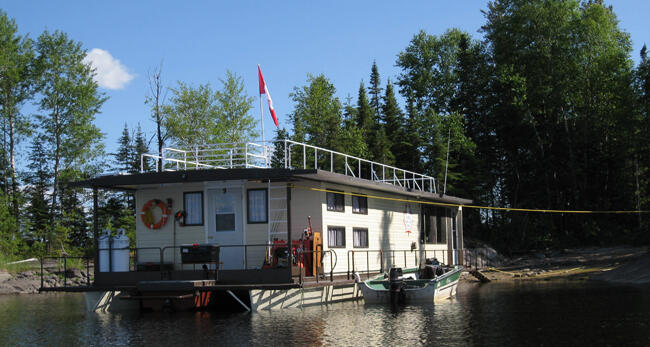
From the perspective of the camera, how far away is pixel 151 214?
20.4 metres

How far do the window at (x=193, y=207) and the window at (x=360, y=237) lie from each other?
497 centimetres

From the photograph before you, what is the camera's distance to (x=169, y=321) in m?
16.6

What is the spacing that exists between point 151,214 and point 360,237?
6.77 metres

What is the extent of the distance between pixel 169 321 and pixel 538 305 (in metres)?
10.3

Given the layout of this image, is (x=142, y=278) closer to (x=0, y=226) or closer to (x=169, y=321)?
(x=169, y=321)

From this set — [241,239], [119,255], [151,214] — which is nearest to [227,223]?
[241,239]

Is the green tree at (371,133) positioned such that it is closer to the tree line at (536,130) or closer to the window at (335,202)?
the tree line at (536,130)

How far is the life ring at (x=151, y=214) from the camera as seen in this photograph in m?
20.2

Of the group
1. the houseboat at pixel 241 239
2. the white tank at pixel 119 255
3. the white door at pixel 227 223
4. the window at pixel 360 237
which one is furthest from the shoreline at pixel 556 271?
the white door at pixel 227 223

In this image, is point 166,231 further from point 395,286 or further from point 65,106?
point 65,106

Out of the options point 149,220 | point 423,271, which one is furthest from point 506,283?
point 149,220

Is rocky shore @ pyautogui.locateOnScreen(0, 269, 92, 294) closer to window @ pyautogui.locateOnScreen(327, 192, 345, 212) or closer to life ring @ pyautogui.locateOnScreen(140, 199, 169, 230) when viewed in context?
life ring @ pyautogui.locateOnScreen(140, 199, 169, 230)

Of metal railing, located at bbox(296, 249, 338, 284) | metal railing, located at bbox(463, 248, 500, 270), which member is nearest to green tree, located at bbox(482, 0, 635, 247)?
metal railing, located at bbox(463, 248, 500, 270)

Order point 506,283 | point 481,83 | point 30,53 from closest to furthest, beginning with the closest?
point 506,283 → point 30,53 → point 481,83
